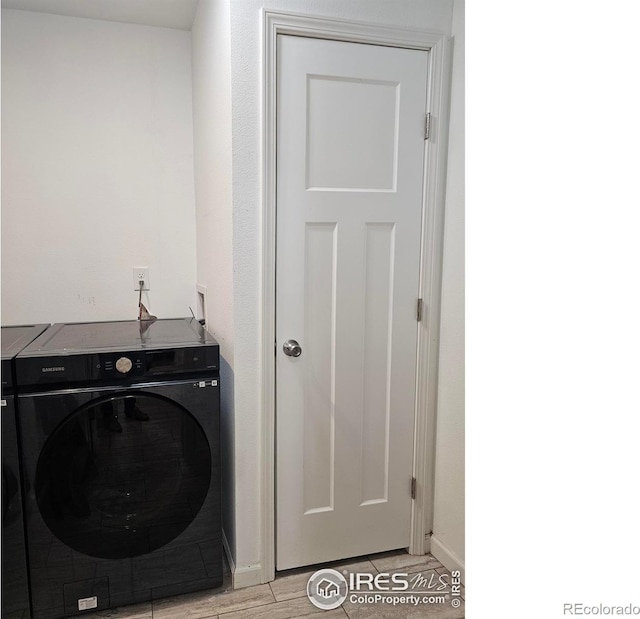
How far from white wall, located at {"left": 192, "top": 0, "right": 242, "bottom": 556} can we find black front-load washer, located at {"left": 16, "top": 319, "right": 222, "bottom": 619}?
0.52ft

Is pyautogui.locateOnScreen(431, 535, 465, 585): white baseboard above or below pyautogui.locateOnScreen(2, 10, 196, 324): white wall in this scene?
below

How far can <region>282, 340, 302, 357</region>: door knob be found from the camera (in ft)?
7.18

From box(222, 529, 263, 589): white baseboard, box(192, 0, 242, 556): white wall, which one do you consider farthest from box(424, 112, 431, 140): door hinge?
box(222, 529, 263, 589): white baseboard

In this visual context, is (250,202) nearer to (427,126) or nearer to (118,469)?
(427,126)

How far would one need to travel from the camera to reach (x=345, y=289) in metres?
2.25

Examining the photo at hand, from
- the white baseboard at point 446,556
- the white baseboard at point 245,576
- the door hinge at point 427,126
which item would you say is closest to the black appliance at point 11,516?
the white baseboard at point 245,576

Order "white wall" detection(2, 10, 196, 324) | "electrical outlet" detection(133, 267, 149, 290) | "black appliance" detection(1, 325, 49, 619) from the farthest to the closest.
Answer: "electrical outlet" detection(133, 267, 149, 290) < "white wall" detection(2, 10, 196, 324) < "black appliance" detection(1, 325, 49, 619)

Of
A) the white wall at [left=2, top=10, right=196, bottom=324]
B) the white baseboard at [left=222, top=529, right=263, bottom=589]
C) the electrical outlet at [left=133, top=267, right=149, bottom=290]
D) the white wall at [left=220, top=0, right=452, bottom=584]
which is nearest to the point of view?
the white wall at [left=220, top=0, right=452, bottom=584]

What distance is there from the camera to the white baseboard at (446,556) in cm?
227

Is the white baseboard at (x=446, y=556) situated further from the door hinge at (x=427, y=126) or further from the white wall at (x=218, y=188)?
the door hinge at (x=427, y=126)

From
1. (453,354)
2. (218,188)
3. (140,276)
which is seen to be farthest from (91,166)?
(453,354)

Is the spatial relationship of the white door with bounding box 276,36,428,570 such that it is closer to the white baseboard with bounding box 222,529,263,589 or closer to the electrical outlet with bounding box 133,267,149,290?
the white baseboard with bounding box 222,529,263,589
